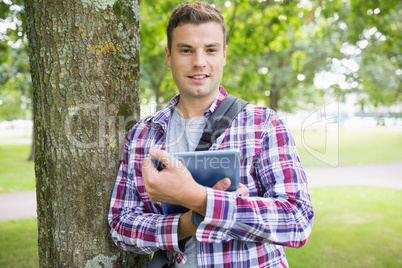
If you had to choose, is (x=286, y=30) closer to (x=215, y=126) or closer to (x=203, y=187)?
(x=215, y=126)

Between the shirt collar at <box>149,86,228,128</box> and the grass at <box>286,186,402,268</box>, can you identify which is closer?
the shirt collar at <box>149,86,228,128</box>

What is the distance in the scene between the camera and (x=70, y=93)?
1.80 m

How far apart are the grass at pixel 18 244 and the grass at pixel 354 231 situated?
13.1 feet

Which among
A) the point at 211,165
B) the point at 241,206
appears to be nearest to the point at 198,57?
the point at 211,165

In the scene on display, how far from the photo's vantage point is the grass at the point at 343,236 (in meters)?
4.87

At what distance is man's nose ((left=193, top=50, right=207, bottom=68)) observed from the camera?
1.79 meters

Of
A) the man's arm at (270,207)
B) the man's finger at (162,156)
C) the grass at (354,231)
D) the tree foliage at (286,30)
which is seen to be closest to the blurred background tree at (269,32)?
the tree foliage at (286,30)

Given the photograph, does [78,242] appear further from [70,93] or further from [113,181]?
[70,93]

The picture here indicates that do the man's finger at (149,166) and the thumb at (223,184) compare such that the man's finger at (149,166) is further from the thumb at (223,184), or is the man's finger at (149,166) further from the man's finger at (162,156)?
the thumb at (223,184)

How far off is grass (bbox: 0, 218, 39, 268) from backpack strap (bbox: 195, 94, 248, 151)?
4.30 metres

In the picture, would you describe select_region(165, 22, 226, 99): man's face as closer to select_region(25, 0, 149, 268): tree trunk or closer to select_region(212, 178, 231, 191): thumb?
select_region(25, 0, 149, 268): tree trunk

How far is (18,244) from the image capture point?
5.34m

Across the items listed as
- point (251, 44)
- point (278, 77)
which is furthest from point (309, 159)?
point (251, 44)

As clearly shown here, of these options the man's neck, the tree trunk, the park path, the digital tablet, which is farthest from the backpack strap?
the park path
